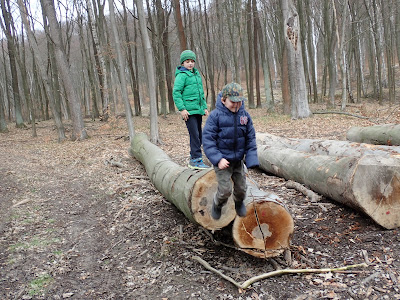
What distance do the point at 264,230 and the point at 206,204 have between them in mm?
730

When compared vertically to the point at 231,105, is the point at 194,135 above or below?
below

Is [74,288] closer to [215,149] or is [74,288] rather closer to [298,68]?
[215,149]

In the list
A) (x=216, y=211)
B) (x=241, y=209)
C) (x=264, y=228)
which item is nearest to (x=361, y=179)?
(x=264, y=228)

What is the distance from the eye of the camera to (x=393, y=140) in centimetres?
679

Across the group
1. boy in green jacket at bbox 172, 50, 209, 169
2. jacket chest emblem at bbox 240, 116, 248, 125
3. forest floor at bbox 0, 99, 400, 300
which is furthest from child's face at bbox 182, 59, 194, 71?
forest floor at bbox 0, 99, 400, 300

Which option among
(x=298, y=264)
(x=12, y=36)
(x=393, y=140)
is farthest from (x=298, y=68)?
(x=12, y=36)

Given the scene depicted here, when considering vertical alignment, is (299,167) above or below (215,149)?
below

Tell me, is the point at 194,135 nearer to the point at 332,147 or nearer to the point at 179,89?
the point at 179,89

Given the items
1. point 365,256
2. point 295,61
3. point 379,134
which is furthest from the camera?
point 295,61

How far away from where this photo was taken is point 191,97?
5.09 metres

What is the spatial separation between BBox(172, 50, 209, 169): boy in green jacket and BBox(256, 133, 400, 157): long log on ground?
2.77m

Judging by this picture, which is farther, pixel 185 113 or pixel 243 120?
pixel 185 113

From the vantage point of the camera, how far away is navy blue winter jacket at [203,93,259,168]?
10.5 ft

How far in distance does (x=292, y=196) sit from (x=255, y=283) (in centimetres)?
231
